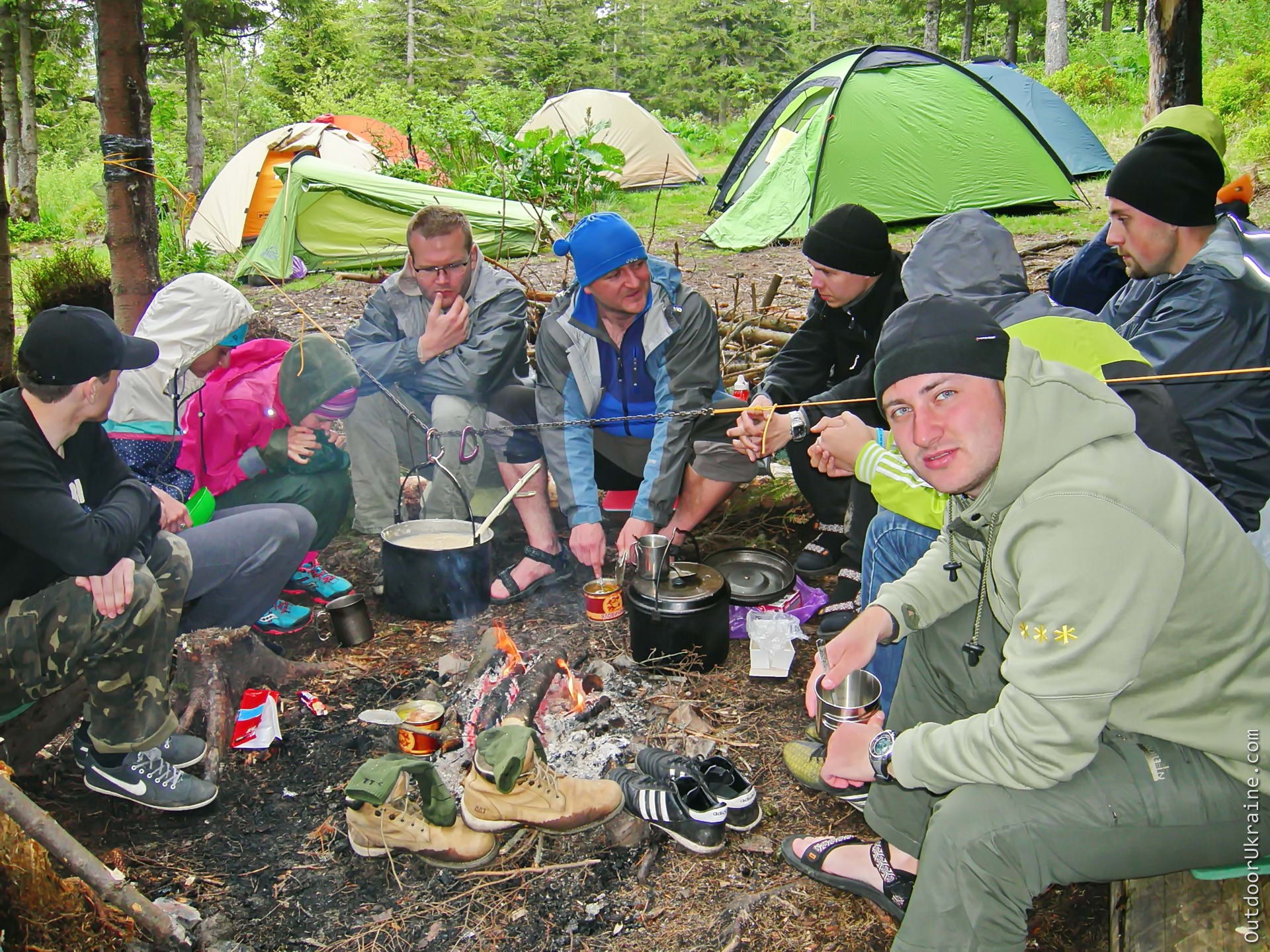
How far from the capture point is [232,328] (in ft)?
11.6

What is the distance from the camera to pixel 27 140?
17.7 meters

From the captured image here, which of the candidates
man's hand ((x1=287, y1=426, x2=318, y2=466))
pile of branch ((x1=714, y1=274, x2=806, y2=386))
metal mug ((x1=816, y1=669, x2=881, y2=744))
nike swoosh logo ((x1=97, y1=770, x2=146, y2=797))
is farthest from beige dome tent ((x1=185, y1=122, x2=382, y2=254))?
metal mug ((x1=816, y1=669, x2=881, y2=744))

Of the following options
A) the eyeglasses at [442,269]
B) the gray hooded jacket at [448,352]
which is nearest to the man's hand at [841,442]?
the gray hooded jacket at [448,352]

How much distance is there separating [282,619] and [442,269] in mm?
1835

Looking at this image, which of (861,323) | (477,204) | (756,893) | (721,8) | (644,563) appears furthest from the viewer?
(721,8)

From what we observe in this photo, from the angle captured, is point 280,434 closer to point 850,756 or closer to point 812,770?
point 812,770

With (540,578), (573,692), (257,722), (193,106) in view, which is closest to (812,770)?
(573,692)

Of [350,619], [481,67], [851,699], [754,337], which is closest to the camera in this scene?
[851,699]

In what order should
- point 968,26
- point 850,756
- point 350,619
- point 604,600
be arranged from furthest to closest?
point 968,26 < point 350,619 < point 604,600 < point 850,756

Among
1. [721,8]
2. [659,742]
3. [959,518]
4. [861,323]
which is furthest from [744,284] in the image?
[721,8]

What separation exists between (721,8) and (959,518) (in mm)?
36528

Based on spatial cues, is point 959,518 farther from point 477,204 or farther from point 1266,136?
point 1266,136

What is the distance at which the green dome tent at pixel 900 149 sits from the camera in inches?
393

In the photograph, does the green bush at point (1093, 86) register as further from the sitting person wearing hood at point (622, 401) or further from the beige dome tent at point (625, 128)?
the sitting person wearing hood at point (622, 401)
